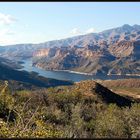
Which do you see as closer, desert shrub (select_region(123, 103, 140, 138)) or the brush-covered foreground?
the brush-covered foreground

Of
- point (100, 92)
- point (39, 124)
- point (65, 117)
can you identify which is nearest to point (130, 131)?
point (65, 117)

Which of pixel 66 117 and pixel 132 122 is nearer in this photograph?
pixel 132 122

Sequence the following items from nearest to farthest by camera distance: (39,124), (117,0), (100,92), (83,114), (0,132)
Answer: (117,0)
(0,132)
(39,124)
(83,114)
(100,92)

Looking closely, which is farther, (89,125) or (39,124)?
(89,125)

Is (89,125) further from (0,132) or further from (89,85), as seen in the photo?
(89,85)

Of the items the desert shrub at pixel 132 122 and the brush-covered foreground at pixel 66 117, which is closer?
the brush-covered foreground at pixel 66 117

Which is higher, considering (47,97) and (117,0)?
(117,0)

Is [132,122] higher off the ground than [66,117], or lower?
higher

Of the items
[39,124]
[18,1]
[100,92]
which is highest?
[18,1]
